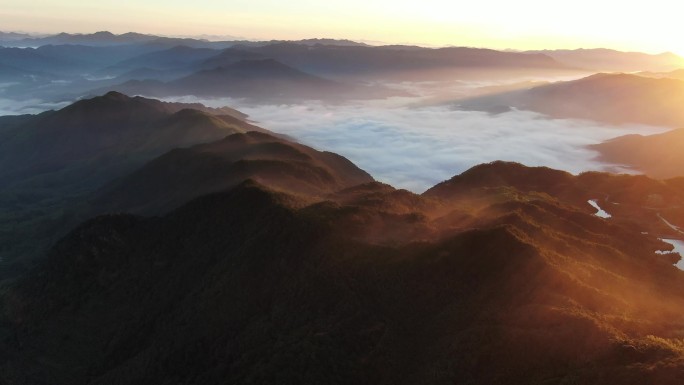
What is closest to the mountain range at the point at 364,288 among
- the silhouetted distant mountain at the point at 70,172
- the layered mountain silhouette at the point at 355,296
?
the layered mountain silhouette at the point at 355,296

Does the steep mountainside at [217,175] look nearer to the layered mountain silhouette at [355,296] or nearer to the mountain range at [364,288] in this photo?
the mountain range at [364,288]

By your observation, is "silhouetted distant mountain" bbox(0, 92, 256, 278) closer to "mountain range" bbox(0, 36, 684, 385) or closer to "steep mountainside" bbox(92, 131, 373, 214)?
"steep mountainside" bbox(92, 131, 373, 214)

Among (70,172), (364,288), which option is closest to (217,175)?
(364,288)

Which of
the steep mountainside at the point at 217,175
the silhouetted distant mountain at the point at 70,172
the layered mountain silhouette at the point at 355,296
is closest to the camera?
the layered mountain silhouette at the point at 355,296

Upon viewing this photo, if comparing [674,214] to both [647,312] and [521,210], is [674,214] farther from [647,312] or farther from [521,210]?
[647,312]

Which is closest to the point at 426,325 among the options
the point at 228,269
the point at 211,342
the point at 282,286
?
the point at 282,286

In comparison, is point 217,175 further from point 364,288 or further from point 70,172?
point 70,172

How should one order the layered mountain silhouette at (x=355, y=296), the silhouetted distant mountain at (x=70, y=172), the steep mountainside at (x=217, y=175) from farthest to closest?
the silhouetted distant mountain at (x=70, y=172) → the steep mountainside at (x=217, y=175) → the layered mountain silhouette at (x=355, y=296)

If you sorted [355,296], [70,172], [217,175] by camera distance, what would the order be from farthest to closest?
[70,172] < [217,175] < [355,296]

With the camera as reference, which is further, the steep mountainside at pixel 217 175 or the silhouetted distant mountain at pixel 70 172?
the silhouetted distant mountain at pixel 70 172
